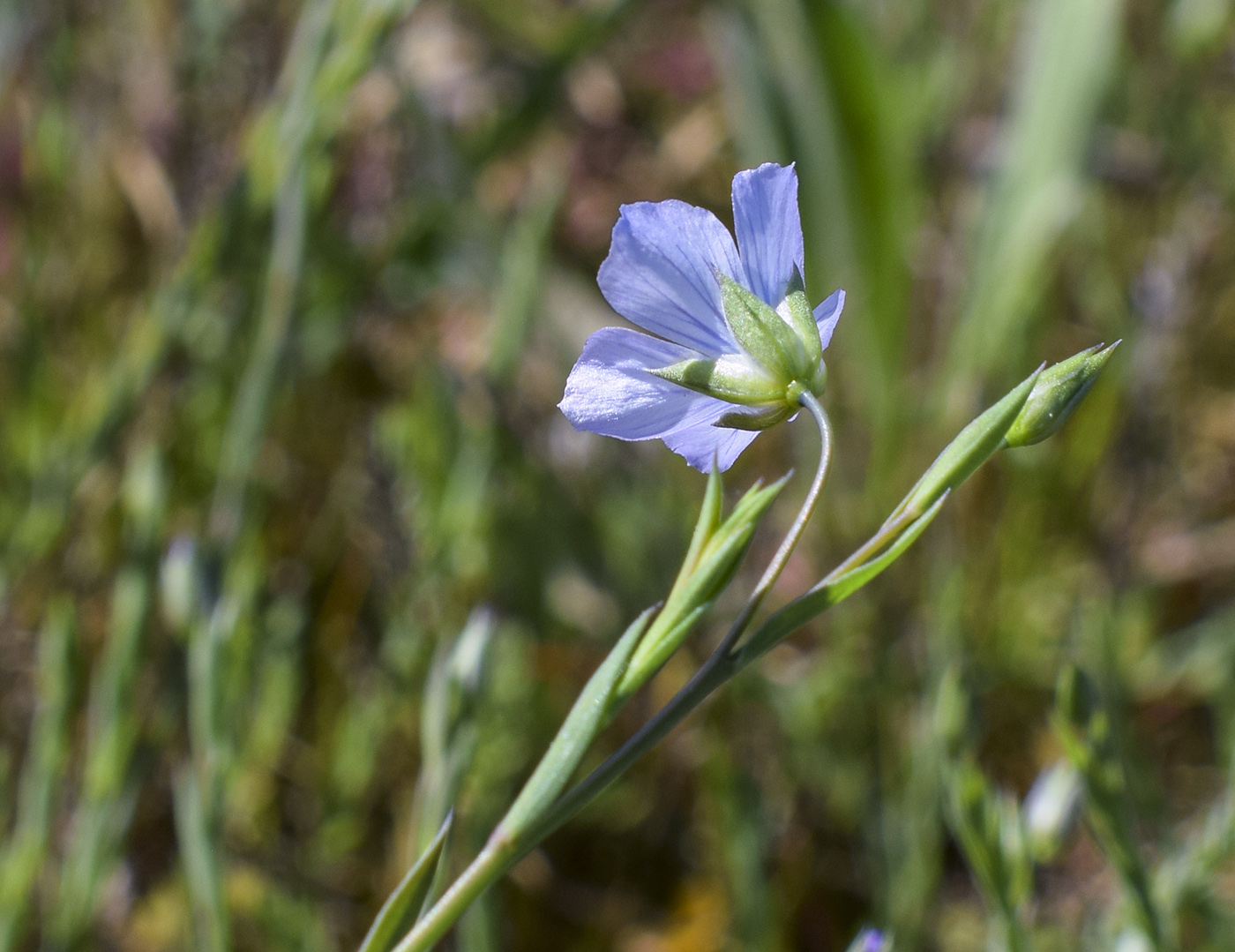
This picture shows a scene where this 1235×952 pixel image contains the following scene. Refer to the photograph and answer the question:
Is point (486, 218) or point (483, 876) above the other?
point (486, 218)

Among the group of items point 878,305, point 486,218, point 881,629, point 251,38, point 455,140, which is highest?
point 251,38

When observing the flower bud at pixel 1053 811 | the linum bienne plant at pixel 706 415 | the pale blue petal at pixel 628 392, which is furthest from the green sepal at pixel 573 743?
the flower bud at pixel 1053 811

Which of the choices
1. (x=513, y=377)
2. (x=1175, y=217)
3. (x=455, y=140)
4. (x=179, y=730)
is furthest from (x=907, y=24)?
(x=179, y=730)

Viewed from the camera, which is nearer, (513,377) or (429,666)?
(429,666)

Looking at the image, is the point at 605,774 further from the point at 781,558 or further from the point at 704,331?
the point at 704,331

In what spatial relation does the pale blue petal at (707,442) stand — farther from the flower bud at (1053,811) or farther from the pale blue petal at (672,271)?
the flower bud at (1053,811)

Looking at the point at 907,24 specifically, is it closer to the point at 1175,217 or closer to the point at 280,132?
the point at 1175,217
